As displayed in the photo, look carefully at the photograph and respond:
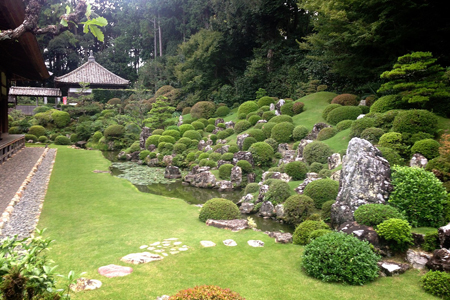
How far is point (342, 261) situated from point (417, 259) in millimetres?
1662

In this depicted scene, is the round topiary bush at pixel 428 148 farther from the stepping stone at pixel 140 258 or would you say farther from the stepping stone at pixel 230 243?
the stepping stone at pixel 140 258

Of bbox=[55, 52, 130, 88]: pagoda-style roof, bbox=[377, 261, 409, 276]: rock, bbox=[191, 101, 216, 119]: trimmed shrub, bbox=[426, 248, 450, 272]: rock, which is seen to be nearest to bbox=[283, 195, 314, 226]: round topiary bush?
bbox=[377, 261, 409, 276]: rock

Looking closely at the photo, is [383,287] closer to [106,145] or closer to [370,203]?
[370,203]

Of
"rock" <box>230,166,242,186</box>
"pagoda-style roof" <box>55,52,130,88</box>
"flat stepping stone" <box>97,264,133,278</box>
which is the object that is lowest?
"rock" <box>230,166,242,186</box>

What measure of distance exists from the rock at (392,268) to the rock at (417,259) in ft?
0.63

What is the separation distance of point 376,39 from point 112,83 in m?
34.4

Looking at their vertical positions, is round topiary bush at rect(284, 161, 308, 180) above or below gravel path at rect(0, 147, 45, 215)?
above

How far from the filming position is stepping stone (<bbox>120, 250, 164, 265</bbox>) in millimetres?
5215

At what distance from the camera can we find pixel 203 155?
18.5 metres

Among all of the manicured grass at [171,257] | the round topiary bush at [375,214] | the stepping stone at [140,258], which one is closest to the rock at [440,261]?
the manicured grass at [171,257]

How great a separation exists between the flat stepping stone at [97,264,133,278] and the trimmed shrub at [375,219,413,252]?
477 centimetres

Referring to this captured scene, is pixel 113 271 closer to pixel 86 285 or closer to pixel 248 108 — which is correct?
pixel 86 285

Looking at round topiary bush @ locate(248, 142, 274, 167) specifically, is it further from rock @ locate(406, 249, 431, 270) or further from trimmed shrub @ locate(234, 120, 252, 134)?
rock @ locate(406, 249, 431, 270)

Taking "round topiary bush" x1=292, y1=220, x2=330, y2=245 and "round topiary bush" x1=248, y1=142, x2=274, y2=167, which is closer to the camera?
"round topiary bush" x1=292, y1=220, x2=330, y2=245
